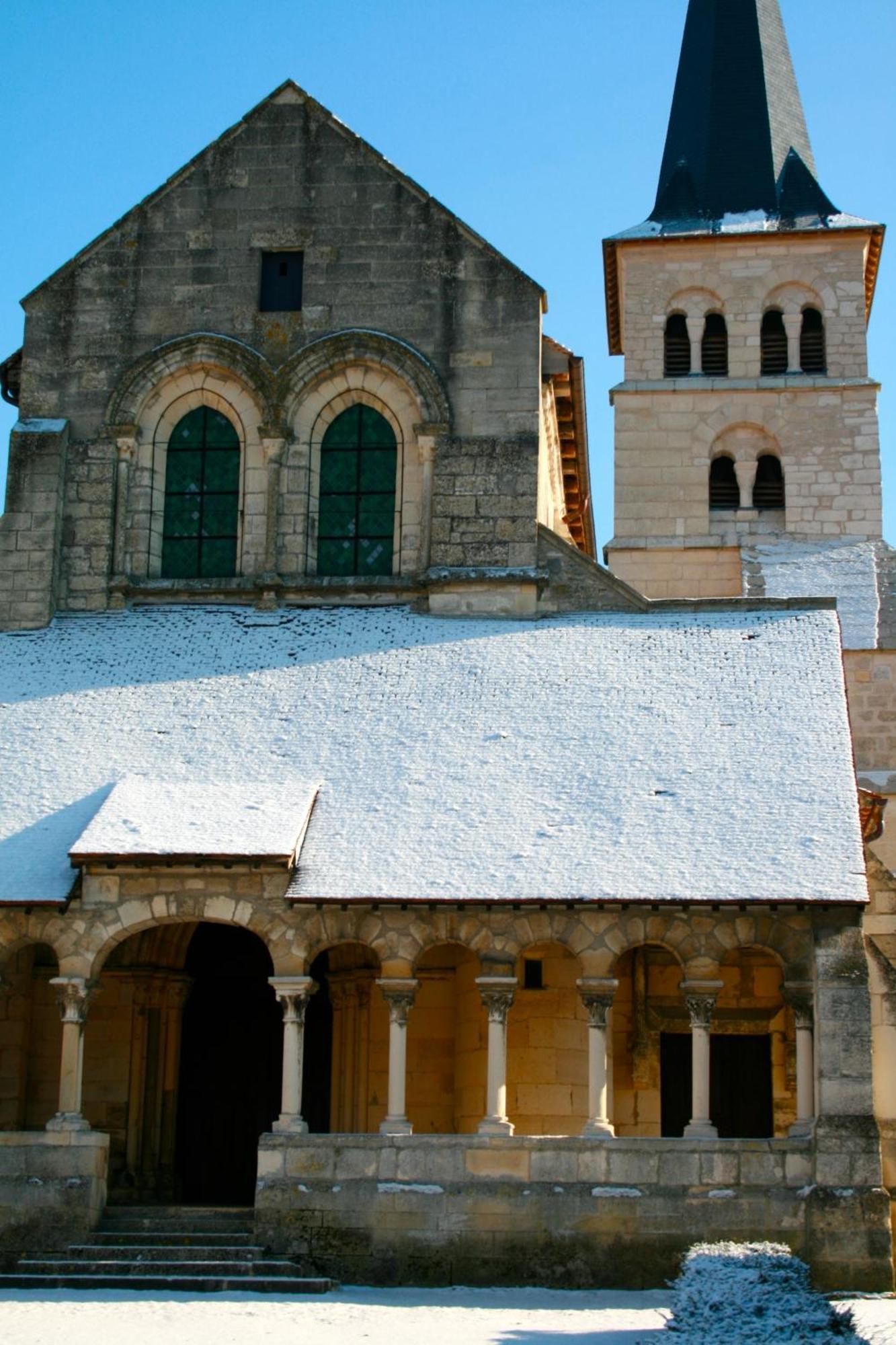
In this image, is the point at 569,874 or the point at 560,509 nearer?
the point at 569,874

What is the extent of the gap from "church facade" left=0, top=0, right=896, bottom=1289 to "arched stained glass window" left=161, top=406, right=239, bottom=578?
4 cm

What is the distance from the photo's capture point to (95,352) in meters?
24.2

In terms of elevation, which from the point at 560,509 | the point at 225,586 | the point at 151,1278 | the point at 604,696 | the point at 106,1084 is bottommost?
the point at 151,1278

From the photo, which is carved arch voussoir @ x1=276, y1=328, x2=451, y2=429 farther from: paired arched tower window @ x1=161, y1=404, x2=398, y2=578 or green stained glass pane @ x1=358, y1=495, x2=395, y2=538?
green stained glass pane @ x1=358, y1=495, x2=395, y2=538

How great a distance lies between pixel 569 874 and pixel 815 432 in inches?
829

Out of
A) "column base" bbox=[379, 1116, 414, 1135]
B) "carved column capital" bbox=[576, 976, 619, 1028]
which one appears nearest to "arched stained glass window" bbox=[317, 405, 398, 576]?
"carved column capital" bbox=[576, 976, 619, 1028]

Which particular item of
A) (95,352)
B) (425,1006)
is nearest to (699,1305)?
(425,1006)

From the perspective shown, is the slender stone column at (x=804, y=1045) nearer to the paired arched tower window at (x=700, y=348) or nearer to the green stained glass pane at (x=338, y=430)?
the green stained glass pane at (x=338, y=430)

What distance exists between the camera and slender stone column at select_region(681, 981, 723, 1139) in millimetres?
17500

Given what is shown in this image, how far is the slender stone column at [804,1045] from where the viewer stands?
17609mm

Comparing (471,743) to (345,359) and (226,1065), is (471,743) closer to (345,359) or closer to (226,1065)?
(226,1065)

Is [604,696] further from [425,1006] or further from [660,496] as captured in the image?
[660,496]

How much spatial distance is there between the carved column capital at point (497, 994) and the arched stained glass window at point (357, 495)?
7.08 metres

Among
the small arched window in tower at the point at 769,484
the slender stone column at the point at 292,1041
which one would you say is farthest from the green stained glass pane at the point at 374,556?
the small arched window in tower at the point at 769,484
